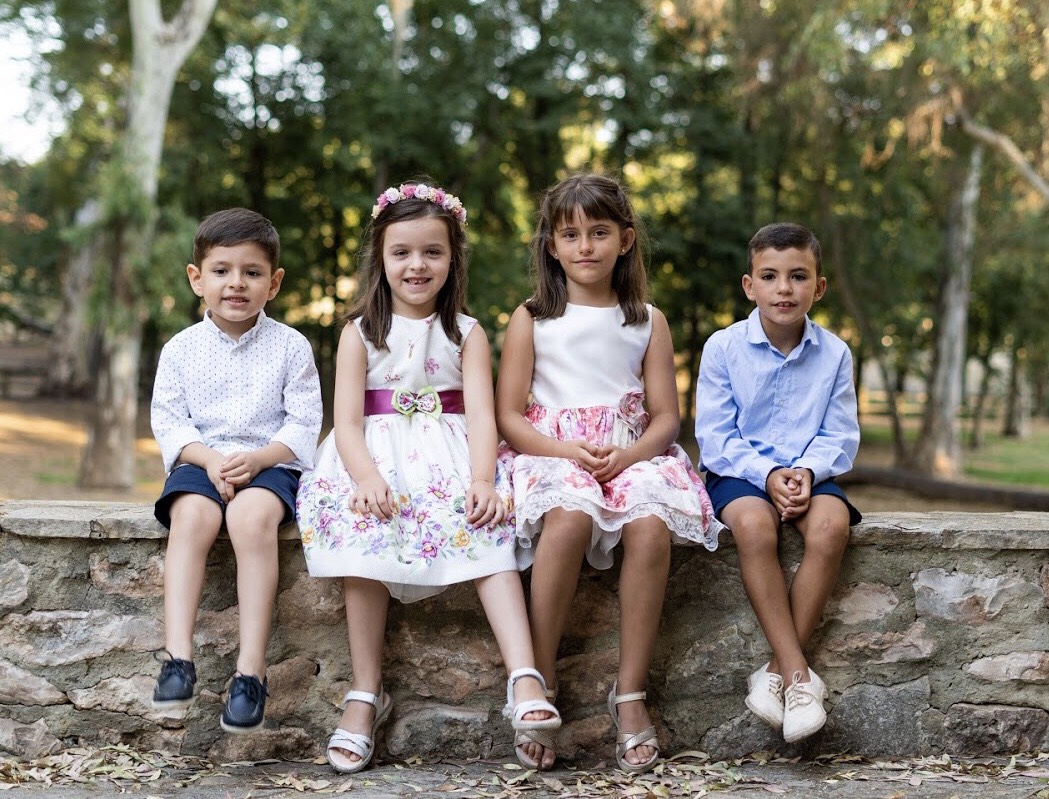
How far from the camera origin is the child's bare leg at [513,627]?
8.21 ft

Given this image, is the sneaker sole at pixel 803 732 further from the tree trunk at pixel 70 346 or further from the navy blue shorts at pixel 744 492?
the tree trunk at pixel 70 346

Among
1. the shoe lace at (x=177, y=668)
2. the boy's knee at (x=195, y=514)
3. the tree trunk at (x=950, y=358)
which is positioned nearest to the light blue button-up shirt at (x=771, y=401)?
the boy's knee at (x=195, y=514)

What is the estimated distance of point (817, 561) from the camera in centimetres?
265

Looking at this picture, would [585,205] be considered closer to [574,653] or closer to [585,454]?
[585,454]

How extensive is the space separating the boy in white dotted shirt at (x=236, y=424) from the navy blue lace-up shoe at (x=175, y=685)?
0.10 metres

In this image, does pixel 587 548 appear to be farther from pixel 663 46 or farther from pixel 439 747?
pixel 663 46

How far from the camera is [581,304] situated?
3.01 metres

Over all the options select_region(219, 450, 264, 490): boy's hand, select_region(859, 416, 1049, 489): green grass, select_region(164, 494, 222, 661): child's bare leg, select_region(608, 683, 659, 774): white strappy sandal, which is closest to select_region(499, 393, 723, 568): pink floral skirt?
select_region(608, 683, 659, 774): white strappy sandal

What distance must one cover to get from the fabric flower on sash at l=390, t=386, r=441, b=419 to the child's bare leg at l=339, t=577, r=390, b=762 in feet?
1.56

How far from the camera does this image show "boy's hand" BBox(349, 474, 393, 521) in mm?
2600

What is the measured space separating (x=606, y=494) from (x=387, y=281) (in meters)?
0.85

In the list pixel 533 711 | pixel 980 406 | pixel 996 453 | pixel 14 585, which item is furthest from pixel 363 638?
pixel 980 406

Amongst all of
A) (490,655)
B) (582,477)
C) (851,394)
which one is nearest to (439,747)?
(490,655)

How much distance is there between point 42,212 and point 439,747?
76.4 feet
